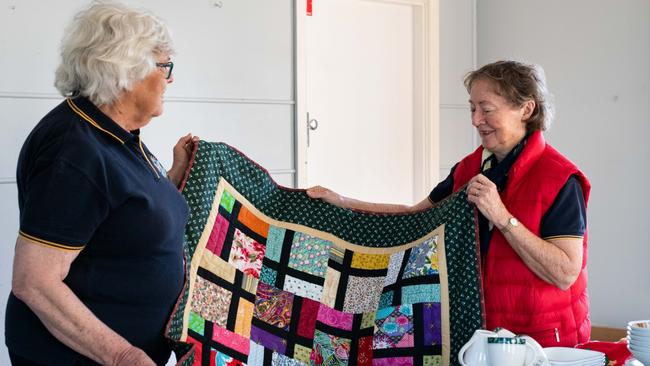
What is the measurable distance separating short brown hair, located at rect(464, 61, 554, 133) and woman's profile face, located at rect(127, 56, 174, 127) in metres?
0.94

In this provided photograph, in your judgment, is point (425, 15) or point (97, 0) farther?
point (425, 15)

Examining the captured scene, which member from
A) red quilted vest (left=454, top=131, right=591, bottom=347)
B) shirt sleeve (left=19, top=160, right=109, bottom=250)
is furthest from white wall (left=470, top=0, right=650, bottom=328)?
shirt sleeve (left=19, top=160, right=109, bottom=250)

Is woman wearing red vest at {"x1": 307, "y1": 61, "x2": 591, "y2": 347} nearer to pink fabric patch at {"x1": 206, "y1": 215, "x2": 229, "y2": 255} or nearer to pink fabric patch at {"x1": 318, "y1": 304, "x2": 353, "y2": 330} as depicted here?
pink fabric patch at {"x1": 318, "y1": 304, "x2": 353, "y2": 330}

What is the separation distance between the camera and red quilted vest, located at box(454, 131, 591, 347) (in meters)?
2.07

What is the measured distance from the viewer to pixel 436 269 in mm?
2184

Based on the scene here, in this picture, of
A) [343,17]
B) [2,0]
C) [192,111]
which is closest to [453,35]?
[343,17]

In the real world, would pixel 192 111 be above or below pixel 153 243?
above

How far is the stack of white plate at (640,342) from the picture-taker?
5.57 feet

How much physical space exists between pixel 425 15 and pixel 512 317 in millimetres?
3332

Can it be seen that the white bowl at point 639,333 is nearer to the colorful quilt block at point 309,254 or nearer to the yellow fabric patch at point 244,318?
the colorful quilt block at point 309,254

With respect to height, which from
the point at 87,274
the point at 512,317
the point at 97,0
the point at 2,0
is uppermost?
the point at 2,0

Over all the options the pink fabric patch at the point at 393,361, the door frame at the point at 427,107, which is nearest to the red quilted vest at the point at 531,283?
the pink fabric patch at the point at 393,361

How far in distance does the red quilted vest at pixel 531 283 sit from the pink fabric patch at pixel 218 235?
72 centimetres

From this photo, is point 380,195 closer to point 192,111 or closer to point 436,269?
point 192,111
